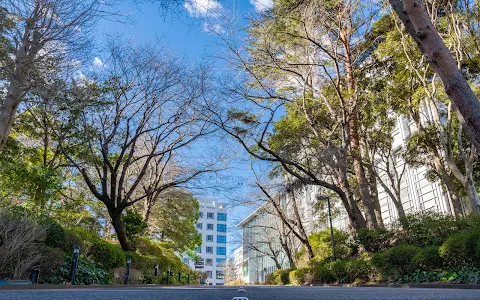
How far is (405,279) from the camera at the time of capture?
29.7 feet

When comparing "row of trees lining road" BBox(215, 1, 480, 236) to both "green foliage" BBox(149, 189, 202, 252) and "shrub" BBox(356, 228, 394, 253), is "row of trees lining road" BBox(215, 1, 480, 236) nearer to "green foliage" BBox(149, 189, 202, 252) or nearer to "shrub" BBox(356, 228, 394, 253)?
"shrub" BBox(356, 228, 394, 253)

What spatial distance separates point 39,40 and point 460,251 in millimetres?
11416

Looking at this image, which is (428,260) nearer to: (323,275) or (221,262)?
(323,275)

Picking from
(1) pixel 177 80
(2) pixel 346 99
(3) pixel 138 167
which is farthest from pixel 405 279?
(3) pixel 138 167

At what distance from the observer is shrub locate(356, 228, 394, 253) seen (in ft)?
40.3

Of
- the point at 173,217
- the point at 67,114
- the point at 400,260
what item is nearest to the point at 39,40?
the point at 67,114

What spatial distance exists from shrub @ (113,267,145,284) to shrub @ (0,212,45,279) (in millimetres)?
3995

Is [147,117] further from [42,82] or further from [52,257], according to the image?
[52,257]

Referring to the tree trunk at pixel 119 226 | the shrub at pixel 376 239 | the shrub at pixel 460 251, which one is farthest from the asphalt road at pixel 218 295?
the tree trunk at pixel 119 226

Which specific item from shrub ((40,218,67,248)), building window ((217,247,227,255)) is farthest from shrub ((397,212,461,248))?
building window ((217,247,227,255))

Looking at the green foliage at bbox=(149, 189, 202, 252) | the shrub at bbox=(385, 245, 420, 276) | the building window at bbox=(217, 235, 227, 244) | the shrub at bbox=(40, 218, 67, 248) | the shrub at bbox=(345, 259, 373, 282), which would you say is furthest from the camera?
the building window at bbox=(217, 235, 227, 244)

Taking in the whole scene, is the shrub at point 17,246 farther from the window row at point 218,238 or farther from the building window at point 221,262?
the window row at point 218,238

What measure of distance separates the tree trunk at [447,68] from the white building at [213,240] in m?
66.6

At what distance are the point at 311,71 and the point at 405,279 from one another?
29.0 feet
